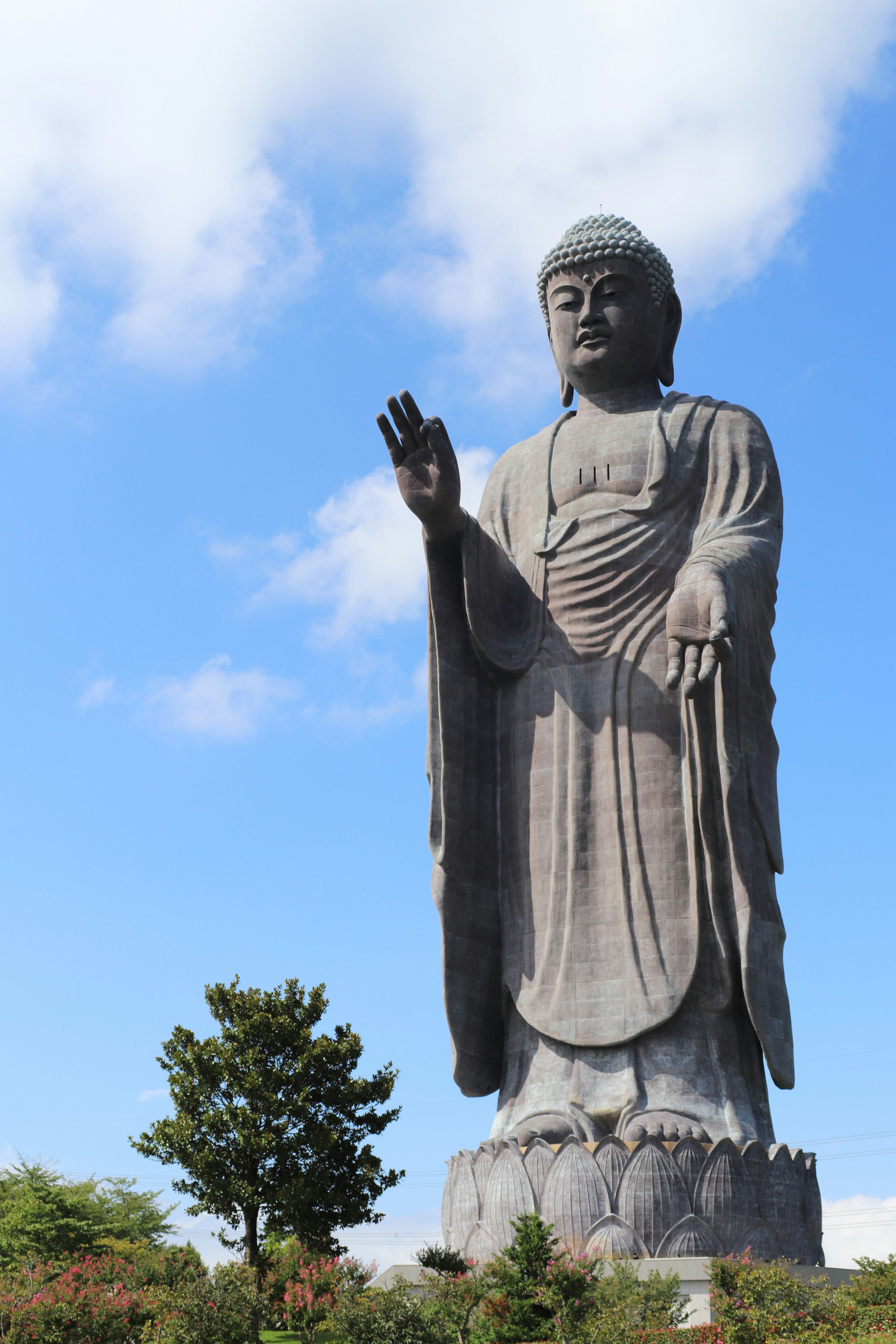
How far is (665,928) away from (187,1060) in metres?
7.95

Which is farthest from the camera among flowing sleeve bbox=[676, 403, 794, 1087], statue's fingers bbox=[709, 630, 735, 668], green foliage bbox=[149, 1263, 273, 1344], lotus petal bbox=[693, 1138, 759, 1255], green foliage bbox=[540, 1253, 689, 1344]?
flowing sleeve bbox=[676, 403, 794, 1087]

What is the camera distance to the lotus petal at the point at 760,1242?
1009 centimetres

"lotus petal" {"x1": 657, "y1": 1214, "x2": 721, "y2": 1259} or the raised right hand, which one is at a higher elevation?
the raised right hand

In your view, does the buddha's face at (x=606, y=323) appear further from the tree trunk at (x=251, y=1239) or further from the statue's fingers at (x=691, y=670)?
the tree trunk at (x=251, y=1239)

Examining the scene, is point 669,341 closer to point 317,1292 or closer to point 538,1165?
point 538,1165

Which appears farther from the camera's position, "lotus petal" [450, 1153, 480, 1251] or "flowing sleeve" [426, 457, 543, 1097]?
"flowing sleeve" [426, 457, 543, 1097]

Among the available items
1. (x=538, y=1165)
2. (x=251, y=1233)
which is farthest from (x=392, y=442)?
(x=251, y=1233)

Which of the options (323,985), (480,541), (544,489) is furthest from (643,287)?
(323,985)

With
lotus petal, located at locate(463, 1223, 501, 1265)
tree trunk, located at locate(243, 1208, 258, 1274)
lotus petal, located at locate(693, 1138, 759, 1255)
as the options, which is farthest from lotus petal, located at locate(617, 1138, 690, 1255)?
tree trunk, located at locate(243, 1208, 258, 1274)

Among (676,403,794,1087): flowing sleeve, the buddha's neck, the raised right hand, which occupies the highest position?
the buddha's neck

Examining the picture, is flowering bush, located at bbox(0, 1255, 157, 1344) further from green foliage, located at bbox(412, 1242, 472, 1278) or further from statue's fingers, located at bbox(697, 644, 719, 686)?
statue's fingers, located at bbox(697, 644, 719, 686)

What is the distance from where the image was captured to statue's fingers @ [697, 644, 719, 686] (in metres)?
10.9

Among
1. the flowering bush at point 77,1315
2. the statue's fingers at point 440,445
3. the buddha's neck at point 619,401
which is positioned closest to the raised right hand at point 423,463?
the statue's fingers at point 440,445

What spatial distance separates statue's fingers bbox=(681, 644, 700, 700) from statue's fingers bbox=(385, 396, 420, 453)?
2.85 m
